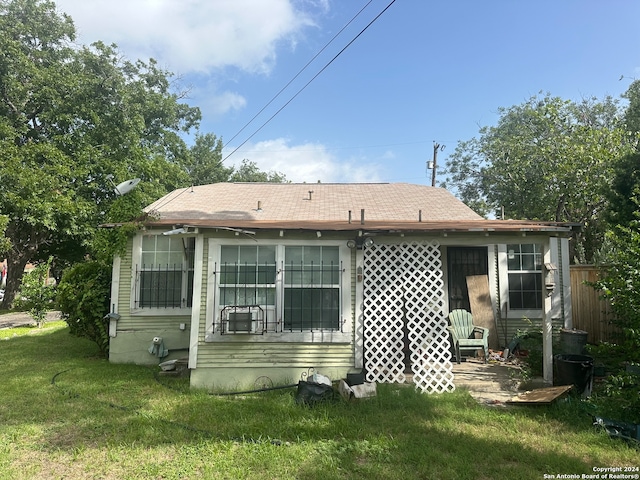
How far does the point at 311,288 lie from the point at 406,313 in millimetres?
1568

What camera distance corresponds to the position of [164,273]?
7590 mm

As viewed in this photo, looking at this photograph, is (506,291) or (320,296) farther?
(506,291)

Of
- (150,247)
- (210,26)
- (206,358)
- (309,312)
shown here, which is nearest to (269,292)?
(309,312)

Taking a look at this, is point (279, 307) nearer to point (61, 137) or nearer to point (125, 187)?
point (125, 187)

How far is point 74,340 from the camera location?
33.6 feet

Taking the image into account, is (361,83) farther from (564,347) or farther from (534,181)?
(534,181)

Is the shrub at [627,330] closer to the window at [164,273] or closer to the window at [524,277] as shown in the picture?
the window at [524,277]

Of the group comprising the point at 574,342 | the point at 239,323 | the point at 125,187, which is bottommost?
the point at 574,342

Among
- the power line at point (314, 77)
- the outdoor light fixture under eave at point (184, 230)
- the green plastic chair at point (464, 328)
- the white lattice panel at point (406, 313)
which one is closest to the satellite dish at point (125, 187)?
the outdoor light fixture under eave at point (184, 230)

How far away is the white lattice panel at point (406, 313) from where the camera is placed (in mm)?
5875

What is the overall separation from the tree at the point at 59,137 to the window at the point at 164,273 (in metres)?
9.95

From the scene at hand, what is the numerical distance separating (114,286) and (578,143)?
50.4 ft

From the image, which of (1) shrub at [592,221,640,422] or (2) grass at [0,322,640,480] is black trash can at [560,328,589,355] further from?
(2) grass at [0,322,640,480]

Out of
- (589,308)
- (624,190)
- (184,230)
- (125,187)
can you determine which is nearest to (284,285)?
(184,230)
